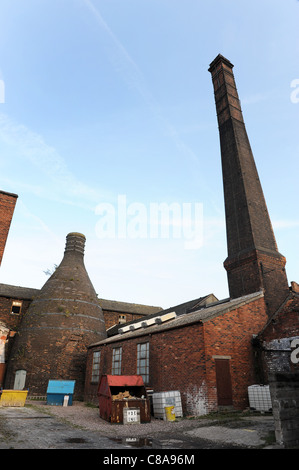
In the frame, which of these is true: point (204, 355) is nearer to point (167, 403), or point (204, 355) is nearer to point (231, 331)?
point (231, 331)

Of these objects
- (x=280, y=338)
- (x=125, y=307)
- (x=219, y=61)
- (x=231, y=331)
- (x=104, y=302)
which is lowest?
(x=280, y=338)

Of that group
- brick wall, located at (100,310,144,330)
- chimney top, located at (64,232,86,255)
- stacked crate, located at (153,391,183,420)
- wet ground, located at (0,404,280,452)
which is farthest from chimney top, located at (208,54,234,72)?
wet ground, located at (0,404,280,452)

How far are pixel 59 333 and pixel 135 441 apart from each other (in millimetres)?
16538

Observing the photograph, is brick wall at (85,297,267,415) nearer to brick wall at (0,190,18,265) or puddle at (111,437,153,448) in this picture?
puddle at (111,437,153,448)

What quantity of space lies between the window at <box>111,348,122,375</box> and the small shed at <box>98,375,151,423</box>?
4787 mm

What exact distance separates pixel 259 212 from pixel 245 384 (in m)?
11.8

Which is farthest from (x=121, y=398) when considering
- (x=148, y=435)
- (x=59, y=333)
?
(x=59, y=333)

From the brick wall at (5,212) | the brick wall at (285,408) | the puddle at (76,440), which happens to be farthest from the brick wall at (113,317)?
the brick wall at (285,408)

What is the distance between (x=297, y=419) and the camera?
6.47 m

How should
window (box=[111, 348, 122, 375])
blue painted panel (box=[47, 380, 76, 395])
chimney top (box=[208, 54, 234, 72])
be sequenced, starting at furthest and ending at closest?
chimney top (box=[208, 54, 234, 72]) → window (box=[111, 348, 122, 375]) → blue painted panel (box=[47, 380, 76, 395])

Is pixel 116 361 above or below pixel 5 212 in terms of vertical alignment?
below

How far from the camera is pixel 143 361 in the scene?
1532 centimetres

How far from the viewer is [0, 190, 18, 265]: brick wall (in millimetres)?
14930

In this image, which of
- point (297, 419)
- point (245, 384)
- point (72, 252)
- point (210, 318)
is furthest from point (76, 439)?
point (72, 252)
